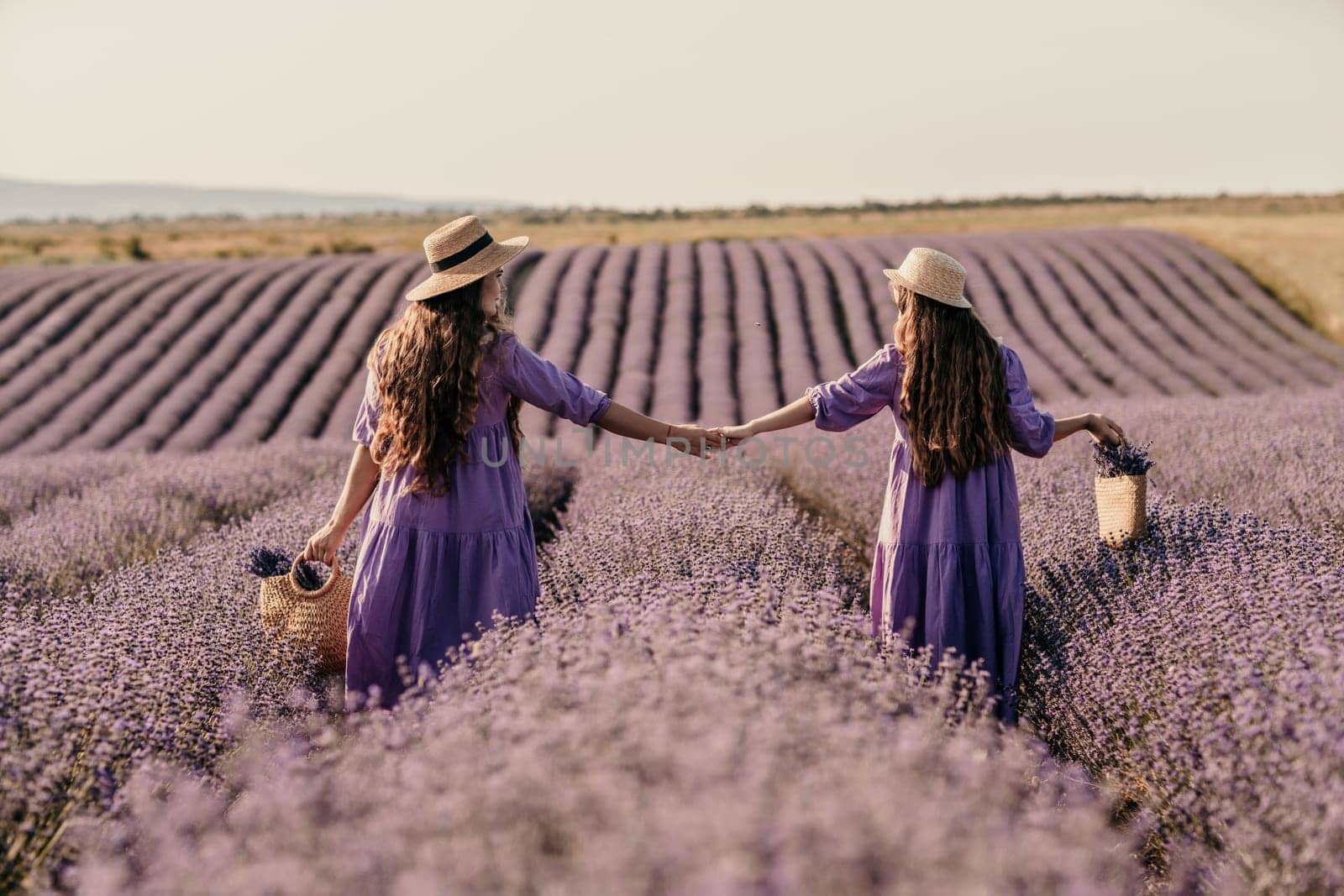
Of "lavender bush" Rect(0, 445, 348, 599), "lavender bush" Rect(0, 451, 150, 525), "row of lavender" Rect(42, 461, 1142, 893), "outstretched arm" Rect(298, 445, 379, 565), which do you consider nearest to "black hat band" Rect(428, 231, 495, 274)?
"outstretched arm" Rect(298, 445, 379, 565)

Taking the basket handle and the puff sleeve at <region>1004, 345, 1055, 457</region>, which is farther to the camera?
the puff sleeve at <region>1004, 345, 1055, 457</region>

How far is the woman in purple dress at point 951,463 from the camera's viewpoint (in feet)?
8.93

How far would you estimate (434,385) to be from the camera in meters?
2.53

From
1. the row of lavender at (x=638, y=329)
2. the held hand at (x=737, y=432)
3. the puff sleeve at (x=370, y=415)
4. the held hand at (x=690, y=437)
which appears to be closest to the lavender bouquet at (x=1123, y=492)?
the held hand at (x=737, y=432)

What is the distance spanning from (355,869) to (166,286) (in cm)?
1360

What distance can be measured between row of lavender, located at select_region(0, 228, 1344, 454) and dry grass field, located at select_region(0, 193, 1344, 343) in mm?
867

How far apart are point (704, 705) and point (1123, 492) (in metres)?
2.17

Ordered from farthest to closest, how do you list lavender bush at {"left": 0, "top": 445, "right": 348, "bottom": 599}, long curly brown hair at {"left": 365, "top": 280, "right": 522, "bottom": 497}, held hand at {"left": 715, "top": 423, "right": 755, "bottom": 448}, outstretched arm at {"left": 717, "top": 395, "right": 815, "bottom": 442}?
Answer: lavender bush at {"left": 0, "top": 445, "right": 348, "bottom": 599}, held hand at {"left": 715, "top": 423, "right": 755, "bottom": 448}, outstretched arm at {"left": 717, "top": 395, "right": 815, "bottom": 442}, long curly brown hair at {"left": 365, "top": 280, "right": 522, "bottom": 497}

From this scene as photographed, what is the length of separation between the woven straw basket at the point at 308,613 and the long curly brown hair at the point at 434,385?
0.41m

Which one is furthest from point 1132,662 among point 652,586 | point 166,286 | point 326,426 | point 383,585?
point 166,286

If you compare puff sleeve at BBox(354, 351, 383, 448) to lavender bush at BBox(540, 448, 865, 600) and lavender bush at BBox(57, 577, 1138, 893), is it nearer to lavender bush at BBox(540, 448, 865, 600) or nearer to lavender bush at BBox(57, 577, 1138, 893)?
lavender bush at BBox(540, 448, 865, 600)

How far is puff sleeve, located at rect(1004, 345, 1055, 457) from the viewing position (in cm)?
282

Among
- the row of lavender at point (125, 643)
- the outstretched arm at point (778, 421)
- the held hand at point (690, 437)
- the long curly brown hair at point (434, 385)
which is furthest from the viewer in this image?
the held hand at point (690, 437)

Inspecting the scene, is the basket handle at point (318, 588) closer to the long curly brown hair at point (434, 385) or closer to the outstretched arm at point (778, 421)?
the long curly brown hair at point (434, 385)
